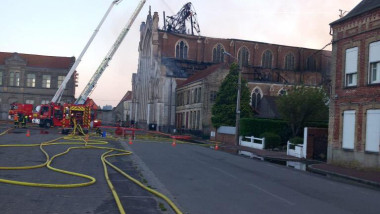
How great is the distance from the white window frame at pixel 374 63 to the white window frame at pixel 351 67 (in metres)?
1.25

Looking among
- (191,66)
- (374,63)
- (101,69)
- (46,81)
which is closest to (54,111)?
(101,69)

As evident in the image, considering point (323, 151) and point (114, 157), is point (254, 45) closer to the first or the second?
point (323, 151)

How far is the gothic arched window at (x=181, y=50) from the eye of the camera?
76562 mm

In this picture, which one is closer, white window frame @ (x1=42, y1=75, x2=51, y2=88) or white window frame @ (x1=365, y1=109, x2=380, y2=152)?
white window frame @ (x1=365, y1=109, x2=380, y2=152)

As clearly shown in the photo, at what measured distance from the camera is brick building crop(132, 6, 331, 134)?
68.5 metres

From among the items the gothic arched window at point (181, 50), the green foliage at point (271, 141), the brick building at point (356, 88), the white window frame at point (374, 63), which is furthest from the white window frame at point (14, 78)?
the white window frame at point (374, 63)

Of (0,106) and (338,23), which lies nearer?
(338,23)

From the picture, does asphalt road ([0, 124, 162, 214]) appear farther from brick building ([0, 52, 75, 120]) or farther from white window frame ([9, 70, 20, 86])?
white window frame ([9, 70, 20, 86])

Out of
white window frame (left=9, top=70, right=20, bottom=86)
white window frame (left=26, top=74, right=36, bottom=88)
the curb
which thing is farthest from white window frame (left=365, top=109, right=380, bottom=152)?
white window frame (left=9, top=70, right=20, bottom=86)

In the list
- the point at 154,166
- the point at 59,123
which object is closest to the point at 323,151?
the point at 154,166

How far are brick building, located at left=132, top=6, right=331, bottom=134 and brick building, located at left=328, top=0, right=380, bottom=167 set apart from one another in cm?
3668

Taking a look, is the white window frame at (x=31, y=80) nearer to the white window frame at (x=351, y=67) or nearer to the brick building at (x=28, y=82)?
the brick building at (x=28, y=82)

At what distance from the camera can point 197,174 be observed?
16.8 metres

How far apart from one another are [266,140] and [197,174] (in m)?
19.5
